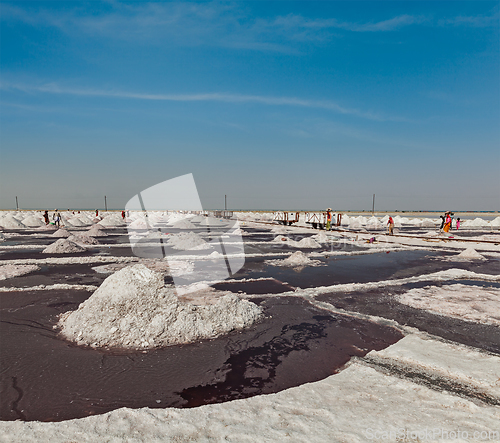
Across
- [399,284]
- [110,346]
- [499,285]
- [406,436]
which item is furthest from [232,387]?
[499,285]

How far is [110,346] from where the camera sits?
177 inches

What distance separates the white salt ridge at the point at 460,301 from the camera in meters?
5.87

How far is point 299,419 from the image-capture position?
8.98 feet

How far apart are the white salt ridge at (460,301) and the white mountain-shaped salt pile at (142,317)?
386 centimetres

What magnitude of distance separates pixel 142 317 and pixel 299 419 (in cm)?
304

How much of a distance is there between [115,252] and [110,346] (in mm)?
10918

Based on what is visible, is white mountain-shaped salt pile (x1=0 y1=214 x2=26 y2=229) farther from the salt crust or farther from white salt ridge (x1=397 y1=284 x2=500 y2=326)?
white salt ridge (x1=397 y1=284 x2=500 y2=326)

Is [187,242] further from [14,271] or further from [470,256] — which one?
[470,256]

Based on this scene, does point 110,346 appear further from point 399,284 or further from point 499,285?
point 499,285

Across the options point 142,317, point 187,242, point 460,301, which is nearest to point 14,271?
point 142,317

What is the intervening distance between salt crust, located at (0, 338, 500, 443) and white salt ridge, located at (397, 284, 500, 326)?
3479 millimetres

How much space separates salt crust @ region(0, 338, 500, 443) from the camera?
8.28 feet

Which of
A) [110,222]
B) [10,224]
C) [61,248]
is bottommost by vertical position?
[10,224]

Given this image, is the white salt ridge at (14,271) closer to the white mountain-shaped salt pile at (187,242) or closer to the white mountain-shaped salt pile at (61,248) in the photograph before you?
the white mountain-shaped salt pile at (61,248)
